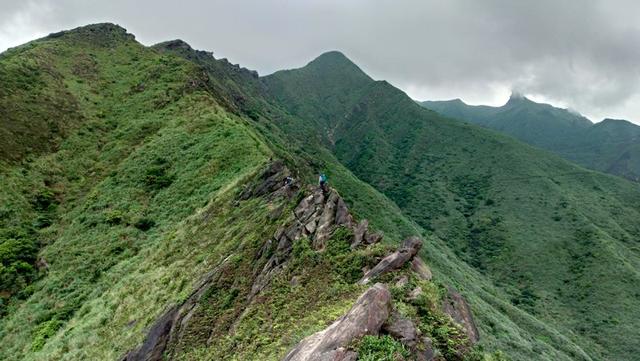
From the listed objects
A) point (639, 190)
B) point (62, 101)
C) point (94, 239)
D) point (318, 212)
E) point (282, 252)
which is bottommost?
point (639, 190)

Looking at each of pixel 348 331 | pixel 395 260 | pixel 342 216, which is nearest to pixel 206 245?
pixel 342 216

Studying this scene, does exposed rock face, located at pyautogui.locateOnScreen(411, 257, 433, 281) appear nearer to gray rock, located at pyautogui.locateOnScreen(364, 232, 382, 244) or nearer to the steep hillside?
the steep hillside

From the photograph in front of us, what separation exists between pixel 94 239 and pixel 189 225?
41.8 feet

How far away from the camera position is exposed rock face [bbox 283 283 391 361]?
12.0 metres

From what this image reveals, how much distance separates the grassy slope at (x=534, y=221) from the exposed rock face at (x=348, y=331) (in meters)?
53.8

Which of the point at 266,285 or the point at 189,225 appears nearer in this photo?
the point at 266,285

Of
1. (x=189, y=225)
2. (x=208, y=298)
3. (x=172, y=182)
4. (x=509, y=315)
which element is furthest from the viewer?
(x=509, y=315)

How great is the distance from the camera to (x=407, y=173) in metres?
181

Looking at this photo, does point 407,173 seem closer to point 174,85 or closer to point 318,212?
point 174,85

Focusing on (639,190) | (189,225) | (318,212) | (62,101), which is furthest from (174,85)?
(639,190)

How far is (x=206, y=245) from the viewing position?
102ft

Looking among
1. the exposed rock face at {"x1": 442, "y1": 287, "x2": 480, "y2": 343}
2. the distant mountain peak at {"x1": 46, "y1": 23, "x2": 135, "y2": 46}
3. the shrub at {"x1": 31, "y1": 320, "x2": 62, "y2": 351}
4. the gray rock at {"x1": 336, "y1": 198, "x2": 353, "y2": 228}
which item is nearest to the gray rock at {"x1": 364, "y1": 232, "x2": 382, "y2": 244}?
the gray rock at {"x1": 336, "y1": 198, "x2": 353, "y2": 228}

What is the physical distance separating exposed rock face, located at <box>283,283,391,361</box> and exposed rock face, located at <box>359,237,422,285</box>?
3.83m

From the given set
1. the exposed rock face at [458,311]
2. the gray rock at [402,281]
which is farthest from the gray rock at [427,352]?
the exposed rock face at [458,311]
